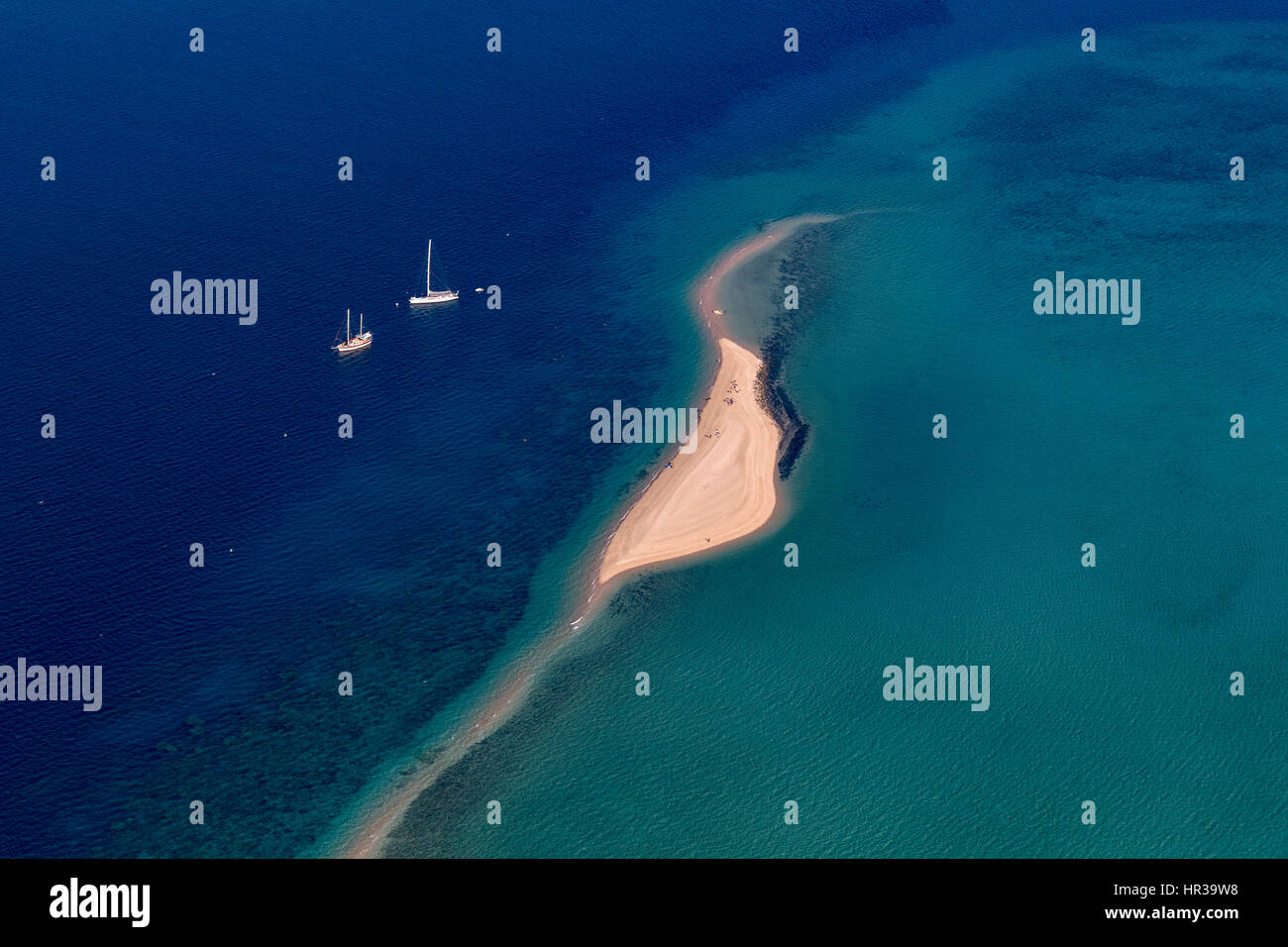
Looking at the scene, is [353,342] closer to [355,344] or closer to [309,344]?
[355,344]

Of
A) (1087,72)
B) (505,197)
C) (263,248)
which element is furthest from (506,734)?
(1087,72)

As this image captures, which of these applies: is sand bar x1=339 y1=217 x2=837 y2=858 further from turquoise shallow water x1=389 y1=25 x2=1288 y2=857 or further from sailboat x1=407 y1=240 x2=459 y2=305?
sailboat x1=407 y1=240 x2=459 y2=305

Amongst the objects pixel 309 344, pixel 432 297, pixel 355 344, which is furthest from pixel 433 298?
pixel 309 344

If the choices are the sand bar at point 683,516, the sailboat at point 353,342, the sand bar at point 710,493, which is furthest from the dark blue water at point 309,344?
the sand bar at point 710,493

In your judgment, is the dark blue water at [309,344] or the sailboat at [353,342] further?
the sailboat at [353,342]

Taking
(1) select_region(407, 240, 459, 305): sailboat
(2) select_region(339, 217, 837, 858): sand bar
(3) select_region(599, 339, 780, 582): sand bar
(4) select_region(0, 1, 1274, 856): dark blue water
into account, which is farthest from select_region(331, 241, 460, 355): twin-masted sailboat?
(3) select_region(599, 339, 780, 582): sand bar

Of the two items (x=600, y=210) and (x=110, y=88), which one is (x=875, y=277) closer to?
(x=600, y=210)

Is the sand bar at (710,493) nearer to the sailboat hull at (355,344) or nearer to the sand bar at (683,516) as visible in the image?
the sand bar at (683,516)
